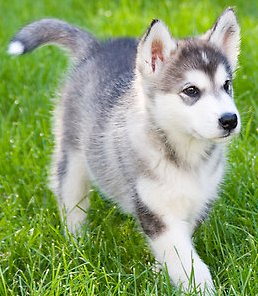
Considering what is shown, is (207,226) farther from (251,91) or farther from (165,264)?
(251,91)

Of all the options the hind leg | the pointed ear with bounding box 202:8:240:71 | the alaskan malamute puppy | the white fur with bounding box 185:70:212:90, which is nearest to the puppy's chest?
the alaskan malamute puppy

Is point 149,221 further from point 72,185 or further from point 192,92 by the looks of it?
point 72,185

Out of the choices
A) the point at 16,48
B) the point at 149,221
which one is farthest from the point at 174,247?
the point at 16,48

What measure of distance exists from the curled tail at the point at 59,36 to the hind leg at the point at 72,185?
0.62 meters

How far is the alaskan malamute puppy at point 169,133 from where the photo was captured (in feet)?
12.4

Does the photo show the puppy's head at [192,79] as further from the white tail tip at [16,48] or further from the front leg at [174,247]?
the white tail tip at [16,48]

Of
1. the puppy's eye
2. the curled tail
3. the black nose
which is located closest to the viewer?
the black nose

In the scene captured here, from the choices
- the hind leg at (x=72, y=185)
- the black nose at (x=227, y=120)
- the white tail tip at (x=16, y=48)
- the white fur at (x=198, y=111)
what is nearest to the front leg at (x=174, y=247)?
the white fur at (x=198, y=111)

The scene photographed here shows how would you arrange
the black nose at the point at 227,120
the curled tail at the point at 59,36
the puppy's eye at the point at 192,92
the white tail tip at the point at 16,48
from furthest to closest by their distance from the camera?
the curled tail at the point at 59,36
the white tail tip at the point at 16,48
the puppy's eye at the point at 192,92
the black nose at the point at 227,120

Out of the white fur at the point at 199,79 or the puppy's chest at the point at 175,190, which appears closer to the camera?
the white fur at the point at 199,79

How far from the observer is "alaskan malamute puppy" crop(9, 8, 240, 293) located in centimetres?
377

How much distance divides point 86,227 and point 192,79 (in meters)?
1.13

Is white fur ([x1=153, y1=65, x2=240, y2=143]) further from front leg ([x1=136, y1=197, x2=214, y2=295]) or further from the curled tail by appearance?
the curled tail

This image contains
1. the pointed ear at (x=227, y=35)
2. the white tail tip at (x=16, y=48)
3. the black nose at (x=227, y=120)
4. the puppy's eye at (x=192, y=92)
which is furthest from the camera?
the white tail tip at (x=16, y=48)
